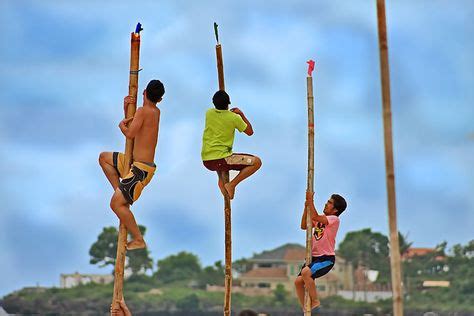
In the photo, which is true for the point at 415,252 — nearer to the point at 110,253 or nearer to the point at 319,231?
the point at 110,253

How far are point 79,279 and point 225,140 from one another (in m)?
112

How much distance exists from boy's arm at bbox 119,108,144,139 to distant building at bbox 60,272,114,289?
364 ft

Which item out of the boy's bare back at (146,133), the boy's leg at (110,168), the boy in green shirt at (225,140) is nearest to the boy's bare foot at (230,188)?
the boy in green shirt at (225,140)

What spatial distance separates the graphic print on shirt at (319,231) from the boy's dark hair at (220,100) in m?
1.88

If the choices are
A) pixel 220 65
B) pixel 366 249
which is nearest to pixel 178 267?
pixel 366 249

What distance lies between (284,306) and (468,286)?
1812cm

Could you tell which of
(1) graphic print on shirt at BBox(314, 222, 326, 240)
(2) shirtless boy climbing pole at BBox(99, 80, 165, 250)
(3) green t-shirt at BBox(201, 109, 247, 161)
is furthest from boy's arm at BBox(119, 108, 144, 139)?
(1) graphic print on shirt at BBox(314, 222, 326, 240)

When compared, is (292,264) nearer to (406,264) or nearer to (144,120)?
(406,264)

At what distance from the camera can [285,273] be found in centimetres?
12350

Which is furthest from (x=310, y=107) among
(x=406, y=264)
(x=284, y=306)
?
(x=284, y=306)

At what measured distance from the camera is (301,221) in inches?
619

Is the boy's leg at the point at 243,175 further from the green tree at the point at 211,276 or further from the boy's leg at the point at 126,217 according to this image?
the green tree at the point at 211,276

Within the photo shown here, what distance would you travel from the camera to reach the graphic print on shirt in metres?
15.6

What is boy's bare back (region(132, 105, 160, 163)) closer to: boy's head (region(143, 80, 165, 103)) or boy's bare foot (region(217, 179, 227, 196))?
boy's head (region(143, 80, 165, 103))
